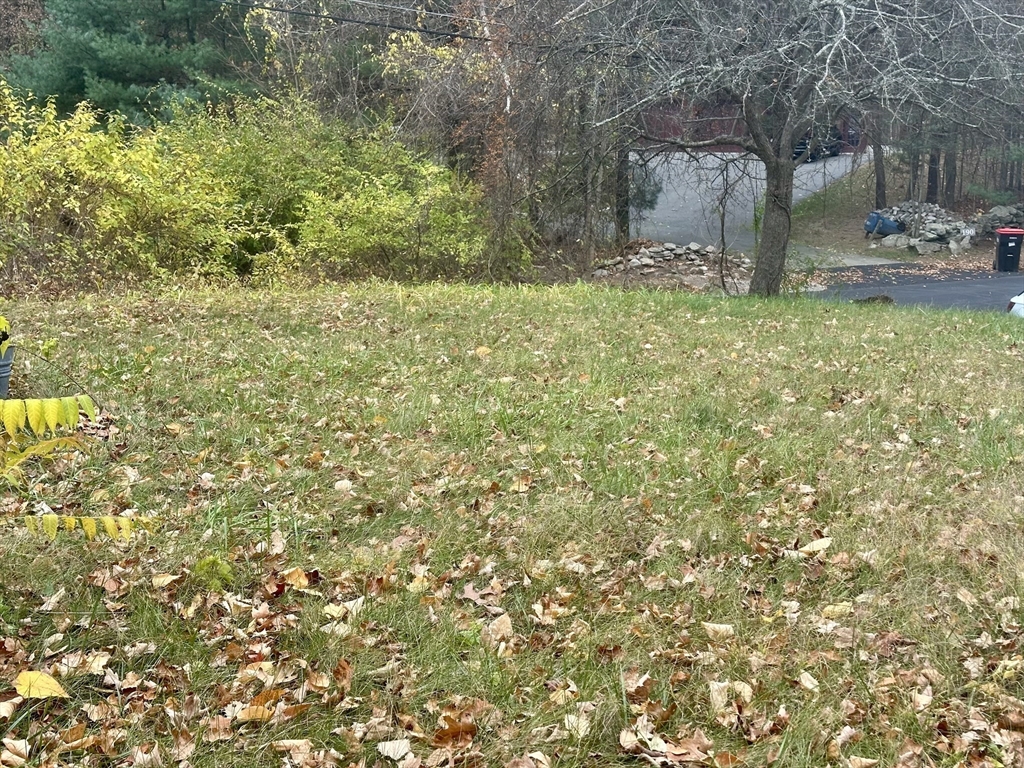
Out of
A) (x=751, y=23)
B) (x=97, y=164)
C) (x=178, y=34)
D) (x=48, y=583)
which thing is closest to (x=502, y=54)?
(x=751, y=23)

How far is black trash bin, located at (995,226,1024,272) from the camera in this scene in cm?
2223

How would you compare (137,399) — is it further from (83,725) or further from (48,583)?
(83,725)

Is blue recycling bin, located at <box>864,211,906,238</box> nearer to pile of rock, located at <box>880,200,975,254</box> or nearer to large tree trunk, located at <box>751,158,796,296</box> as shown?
pile of rock, located at <box>880,200,975,254</box>

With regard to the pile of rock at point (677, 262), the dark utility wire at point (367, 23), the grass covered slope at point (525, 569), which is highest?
the dark utility wire at point (367, 23)

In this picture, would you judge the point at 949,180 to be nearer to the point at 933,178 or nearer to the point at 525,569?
the point at 933,178

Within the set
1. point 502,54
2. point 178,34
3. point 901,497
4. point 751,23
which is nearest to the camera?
point 901,497

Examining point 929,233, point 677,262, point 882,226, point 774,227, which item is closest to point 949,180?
point 882,226

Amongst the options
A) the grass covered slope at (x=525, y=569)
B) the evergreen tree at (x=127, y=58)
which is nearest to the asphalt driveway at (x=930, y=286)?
the grass covered slope at (x=525, y=569)

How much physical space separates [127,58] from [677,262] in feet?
41.9

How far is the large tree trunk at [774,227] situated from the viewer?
12.7 meters

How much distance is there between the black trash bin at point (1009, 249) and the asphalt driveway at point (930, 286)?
1.62 feet

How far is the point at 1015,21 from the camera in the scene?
11.0 meters

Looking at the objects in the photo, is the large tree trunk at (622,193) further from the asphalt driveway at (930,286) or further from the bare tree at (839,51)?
the asphalt driveway at (930,286)

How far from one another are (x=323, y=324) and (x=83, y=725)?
20.9 ft
